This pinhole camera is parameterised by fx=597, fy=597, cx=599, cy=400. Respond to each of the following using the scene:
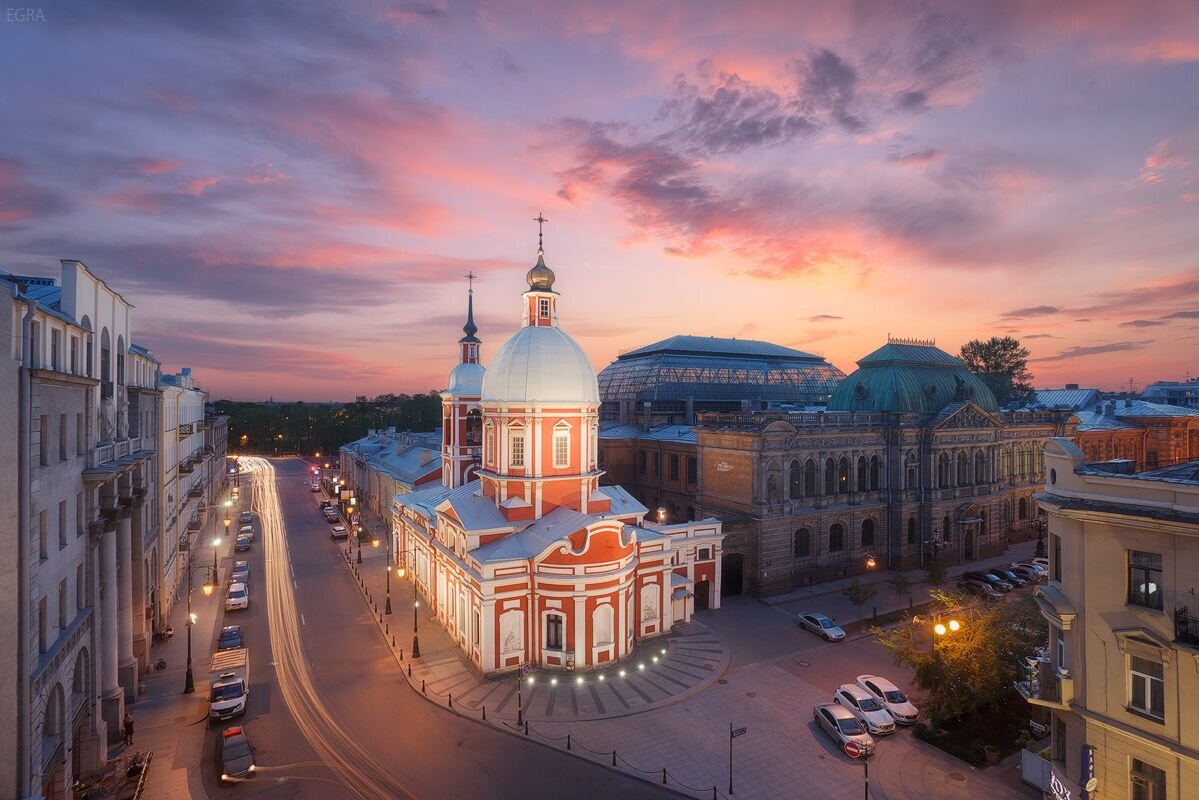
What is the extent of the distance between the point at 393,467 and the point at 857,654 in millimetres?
52343

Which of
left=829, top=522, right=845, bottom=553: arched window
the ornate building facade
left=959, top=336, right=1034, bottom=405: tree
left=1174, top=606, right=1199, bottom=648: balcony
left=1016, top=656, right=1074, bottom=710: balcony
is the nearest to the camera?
left=1174, top=606, right=1199, bottom=648: balcony

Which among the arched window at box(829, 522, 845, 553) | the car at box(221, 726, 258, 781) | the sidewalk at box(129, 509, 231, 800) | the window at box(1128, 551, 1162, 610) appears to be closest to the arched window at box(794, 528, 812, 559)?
the arched window at box(829, 522, 845, 553)

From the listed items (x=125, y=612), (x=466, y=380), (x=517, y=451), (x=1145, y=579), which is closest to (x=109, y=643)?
(x=125, y=612)

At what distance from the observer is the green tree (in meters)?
26.2

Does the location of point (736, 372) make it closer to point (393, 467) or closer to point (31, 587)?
point (393, 467)

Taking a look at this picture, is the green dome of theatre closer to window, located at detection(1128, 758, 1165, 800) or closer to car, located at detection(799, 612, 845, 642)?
car, located at detection(799, 612, 845, 642)

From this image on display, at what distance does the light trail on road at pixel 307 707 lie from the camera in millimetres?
23775

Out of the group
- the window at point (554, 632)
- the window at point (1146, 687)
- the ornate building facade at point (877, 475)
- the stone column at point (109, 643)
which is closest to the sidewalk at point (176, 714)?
the stone column at point (109, 643)

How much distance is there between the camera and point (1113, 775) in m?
18.4

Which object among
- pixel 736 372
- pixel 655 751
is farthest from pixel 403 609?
pixel 736 372

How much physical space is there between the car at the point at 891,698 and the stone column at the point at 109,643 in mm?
34425

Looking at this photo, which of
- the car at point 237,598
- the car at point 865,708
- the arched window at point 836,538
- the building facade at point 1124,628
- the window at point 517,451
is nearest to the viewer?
the building facade at point 1124,628

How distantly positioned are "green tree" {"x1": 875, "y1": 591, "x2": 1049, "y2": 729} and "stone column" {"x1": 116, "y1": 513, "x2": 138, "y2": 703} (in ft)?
123

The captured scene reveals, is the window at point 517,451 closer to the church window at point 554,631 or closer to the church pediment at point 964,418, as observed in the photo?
the church window at point 554,631
